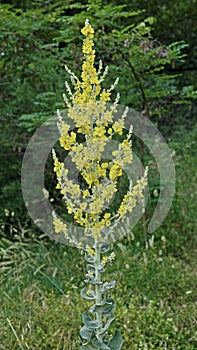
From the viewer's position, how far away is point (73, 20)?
397 centimetres

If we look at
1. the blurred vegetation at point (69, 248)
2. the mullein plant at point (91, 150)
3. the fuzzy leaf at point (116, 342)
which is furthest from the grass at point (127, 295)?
the mullein plant at point (91, 150)

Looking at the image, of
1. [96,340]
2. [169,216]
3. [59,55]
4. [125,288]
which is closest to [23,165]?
[59,55]

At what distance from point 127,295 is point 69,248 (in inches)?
44.4

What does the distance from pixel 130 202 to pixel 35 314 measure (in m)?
1.62

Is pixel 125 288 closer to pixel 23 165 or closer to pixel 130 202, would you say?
pixel 130 202

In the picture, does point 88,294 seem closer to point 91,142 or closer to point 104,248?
point 104,248

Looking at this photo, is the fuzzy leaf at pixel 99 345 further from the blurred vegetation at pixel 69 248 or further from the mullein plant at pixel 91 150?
the blurred vegetation at pixel 69 248

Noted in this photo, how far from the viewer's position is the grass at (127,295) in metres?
3.11

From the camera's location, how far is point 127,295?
360 centimetres

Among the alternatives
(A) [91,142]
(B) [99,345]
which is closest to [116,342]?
(B) [99,345]

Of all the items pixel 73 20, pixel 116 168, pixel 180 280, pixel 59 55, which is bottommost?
pixel 180 280

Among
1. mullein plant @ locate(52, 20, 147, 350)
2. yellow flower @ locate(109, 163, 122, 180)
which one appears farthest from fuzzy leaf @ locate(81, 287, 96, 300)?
yellow flower @ locate(109, 163, 122, 180)

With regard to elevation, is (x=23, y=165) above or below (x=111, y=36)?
below

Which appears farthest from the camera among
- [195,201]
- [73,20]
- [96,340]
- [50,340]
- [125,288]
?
[195,201]
